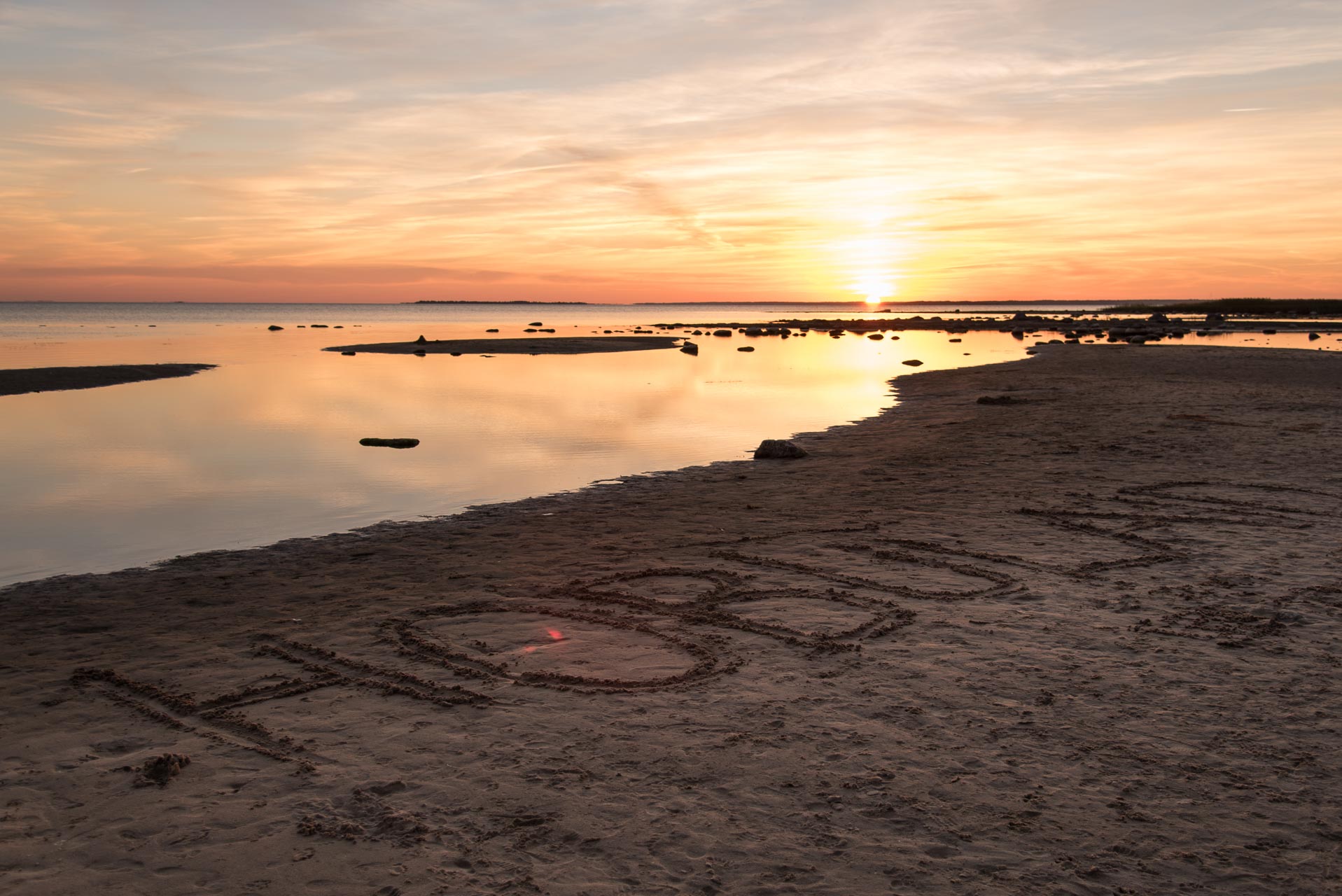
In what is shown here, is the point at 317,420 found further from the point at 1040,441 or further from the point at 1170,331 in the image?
the point at 1170,331

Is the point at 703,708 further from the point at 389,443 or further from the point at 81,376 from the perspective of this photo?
the point at 81,376

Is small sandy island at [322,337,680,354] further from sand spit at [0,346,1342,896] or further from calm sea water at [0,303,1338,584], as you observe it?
sand spit at [0,346,1342,896]

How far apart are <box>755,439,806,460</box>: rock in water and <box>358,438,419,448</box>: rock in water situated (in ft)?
25.1

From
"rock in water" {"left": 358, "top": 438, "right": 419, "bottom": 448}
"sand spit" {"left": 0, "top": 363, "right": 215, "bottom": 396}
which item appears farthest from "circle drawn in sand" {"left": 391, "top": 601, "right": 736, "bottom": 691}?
"sand spit" {"left": 0, "top": 363, "right": 215, "bottom": 396}

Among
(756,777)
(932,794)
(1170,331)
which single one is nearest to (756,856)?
(756,777)

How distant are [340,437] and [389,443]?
2.09m

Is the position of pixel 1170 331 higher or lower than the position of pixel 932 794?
higher

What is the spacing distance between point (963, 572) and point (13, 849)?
25.8 ft

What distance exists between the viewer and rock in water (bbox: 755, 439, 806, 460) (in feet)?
55.5

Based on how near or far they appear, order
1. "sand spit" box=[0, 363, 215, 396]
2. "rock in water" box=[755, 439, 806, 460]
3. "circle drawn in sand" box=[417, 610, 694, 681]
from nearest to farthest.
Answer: "circle drawn in sand" box=[417, 610, 694, 681], "rock in water" box=[755, 439, 806, 460], "sand spit" box=[0, 363, 215, 396]

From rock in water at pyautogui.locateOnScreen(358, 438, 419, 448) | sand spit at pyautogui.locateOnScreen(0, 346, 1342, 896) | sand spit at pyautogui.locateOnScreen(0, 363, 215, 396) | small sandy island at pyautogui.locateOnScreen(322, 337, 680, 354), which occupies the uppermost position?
small sandy island at pyautogui.locateOnScreen(322, 337, 680, 354)

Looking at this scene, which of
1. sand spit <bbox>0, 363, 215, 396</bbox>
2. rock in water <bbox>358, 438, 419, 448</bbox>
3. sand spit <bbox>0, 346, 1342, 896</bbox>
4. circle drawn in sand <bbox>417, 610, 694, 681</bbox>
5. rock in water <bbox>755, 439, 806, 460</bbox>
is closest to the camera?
sand spit <bbox>0, 346, 1342, 896</bbox>

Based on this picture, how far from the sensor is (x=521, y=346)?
199 ft

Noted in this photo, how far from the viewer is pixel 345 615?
812 centimetres
